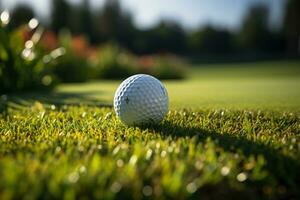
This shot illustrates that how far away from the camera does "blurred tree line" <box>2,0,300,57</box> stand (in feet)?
144

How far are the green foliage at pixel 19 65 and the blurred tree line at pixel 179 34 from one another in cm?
3399

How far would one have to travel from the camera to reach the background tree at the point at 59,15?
43.0 meters

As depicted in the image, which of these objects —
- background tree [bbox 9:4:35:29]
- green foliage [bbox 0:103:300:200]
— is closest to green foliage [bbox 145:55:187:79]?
green foliage [bbox 0:103:300:200]

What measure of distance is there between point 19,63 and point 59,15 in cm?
3593

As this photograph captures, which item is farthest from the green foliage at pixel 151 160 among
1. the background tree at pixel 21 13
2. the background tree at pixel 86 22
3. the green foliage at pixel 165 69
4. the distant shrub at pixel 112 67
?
the background tree at pixel 21 13

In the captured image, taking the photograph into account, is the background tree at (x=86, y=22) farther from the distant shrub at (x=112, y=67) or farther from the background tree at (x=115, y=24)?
the distant shrub at (x=112, y=67)

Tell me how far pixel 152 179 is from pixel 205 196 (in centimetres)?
35

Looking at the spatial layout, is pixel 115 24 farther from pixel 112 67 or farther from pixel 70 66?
pixel 70 66

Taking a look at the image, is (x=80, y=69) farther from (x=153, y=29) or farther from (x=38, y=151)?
(x=153, y=29)

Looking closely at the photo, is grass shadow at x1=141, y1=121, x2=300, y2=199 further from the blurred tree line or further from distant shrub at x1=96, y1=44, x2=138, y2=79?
the blurred tree line

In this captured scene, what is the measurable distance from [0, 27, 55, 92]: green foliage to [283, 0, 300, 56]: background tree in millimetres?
39135

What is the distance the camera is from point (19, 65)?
8719mm

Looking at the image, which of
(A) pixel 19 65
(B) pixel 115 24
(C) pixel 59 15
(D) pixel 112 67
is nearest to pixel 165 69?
(D) pixel 112 67

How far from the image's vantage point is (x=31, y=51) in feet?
30.6
